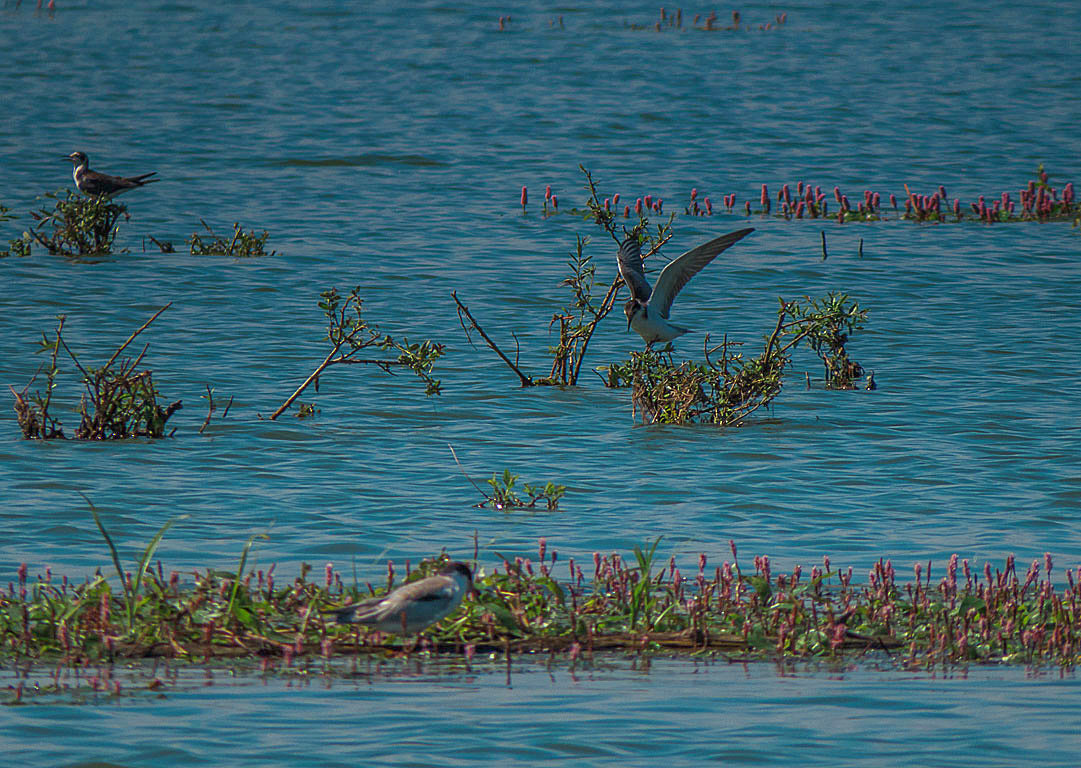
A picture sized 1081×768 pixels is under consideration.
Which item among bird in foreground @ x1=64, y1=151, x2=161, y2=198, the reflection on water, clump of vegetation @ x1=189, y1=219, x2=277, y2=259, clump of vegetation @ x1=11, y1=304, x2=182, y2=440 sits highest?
bird in foreground @ x1=64, y1=151, x2=161, y2=198

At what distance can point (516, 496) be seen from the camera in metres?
9.99

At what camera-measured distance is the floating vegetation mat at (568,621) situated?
6684 mm

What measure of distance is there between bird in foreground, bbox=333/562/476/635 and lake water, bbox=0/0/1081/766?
10.9 inches

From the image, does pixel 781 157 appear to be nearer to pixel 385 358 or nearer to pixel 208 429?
pixel 385 358

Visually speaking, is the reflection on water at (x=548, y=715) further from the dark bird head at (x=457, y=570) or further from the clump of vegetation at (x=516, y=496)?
the clump of vegetation at (x=516, y=496)

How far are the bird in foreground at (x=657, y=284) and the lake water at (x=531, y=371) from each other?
0.90 meters

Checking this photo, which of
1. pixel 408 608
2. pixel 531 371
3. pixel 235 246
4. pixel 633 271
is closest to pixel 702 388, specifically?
pixel 633 271

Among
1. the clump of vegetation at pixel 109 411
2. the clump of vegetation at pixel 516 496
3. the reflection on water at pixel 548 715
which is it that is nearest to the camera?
the reflection on water at pixel 548 715

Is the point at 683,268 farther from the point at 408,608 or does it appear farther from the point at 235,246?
the point at 235,246

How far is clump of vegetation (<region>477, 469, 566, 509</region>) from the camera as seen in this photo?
9.44 metres

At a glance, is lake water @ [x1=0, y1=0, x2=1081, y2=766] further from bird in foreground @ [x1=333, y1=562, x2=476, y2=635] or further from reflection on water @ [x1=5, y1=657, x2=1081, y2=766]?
bird in foreground @ [x1=333, y1=562, x2=476, y2=635]

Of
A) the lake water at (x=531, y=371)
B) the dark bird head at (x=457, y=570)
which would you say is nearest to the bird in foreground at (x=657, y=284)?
the lake water at (x=531, y=371)

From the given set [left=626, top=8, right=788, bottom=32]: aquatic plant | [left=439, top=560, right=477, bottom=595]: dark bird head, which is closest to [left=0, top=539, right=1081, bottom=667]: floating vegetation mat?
[left=439, top=560, right=477, bottom=595]: dark bird head

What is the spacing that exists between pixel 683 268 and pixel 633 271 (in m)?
0.43
